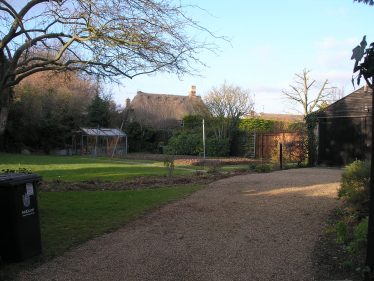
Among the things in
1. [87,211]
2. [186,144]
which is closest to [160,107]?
[186,144]

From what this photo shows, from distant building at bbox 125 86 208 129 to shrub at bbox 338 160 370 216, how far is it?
3879 centimetres

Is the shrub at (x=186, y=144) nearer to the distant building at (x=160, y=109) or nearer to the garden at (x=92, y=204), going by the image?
the distant building at (x=160, y=109)

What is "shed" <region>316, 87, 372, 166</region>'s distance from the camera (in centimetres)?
2239

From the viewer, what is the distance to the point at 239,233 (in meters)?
7.60

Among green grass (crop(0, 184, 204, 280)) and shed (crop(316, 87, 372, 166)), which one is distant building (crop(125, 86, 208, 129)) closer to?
shed (crop(316, 87, 372, 166))

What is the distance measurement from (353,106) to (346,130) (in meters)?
1.26

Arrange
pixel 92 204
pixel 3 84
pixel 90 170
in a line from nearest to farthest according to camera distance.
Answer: pixel 3 84
pixel 92 204
pixel 90 170

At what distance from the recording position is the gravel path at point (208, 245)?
5.48 meters

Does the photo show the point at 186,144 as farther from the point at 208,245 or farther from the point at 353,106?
the point at 208,245

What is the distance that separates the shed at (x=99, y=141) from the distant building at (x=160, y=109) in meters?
6.22

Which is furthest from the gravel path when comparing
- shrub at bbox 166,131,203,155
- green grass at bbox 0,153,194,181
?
shrub at bbox 166,131,203,155

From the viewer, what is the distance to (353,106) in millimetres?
23031

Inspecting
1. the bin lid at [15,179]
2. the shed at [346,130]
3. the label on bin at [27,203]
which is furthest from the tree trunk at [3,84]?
the shed at [346,130]

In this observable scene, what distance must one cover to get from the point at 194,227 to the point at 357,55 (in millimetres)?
4844
